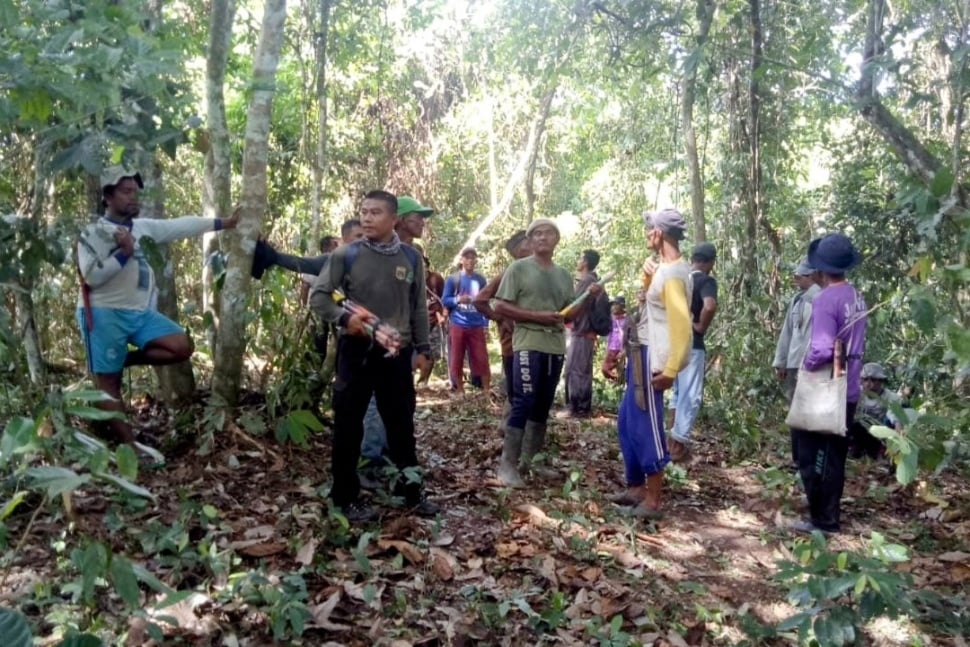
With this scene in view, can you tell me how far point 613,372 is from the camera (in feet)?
31.3

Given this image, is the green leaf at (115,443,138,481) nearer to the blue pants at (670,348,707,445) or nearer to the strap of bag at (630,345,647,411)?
the strap of bag at (630,345,647,411)

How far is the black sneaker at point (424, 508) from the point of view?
5008 millimetres

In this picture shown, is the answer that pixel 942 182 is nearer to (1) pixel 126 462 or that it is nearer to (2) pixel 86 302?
(1) pixel 126 462

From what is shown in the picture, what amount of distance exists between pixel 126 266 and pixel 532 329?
102 inches

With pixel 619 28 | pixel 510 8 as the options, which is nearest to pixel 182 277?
pixel 510 8

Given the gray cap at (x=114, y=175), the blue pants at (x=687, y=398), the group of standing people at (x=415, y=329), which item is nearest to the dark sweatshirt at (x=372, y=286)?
the group of standing people at (x=415, y=329)

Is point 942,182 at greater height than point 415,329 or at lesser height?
greater

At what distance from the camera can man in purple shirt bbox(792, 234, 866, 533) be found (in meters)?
5.16

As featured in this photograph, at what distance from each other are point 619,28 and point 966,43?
11.4 feet

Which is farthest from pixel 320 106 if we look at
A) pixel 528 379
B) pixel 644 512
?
pixel 644 512

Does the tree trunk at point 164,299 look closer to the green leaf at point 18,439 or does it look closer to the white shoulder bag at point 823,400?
the green leaf at point 18,439

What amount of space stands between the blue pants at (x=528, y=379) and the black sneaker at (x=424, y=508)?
3.26ft

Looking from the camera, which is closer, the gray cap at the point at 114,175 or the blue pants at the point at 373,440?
the gray cap at the point at 114,175

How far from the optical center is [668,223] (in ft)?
16.9
